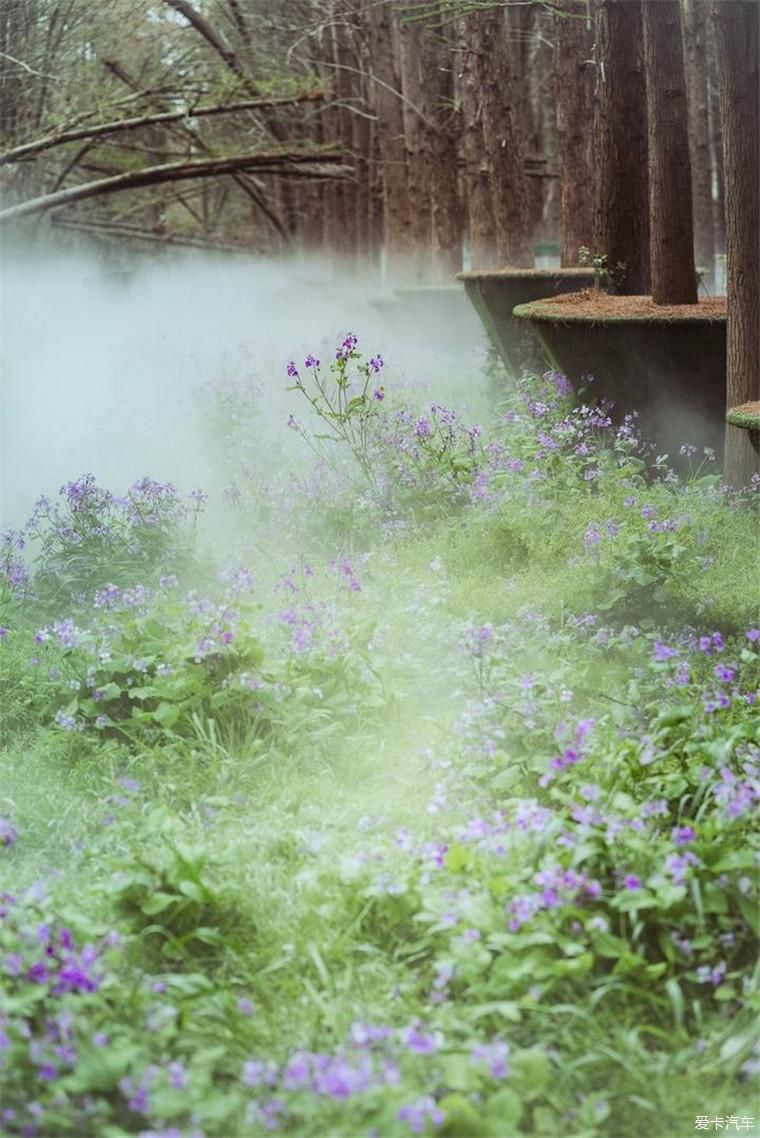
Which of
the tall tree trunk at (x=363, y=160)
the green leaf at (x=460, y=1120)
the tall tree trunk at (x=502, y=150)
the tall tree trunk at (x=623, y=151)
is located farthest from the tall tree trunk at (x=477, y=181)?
the green leaf at (x=460, y=1120)

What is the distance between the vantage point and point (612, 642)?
5691 millimetres

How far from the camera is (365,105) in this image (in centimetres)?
2606

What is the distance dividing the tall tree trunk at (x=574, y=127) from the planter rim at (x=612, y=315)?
4.92 metres

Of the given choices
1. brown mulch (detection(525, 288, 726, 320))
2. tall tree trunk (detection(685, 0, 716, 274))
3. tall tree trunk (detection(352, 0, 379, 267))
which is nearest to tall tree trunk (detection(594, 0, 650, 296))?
brown mulch (detection(525, 288, 726, 320))

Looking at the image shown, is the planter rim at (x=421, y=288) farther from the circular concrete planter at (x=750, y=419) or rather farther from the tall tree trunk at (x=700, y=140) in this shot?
the circular concrete planter at (x=750, y=419)

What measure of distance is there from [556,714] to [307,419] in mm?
6521

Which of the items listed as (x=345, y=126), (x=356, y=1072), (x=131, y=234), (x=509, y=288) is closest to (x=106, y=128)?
(x=509, y=288)

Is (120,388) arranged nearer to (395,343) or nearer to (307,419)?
(307,419)

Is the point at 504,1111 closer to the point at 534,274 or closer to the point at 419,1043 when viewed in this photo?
the point at 419,1043

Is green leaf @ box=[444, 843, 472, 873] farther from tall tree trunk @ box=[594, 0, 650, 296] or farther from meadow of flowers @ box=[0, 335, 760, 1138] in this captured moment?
tall tree trunk @ box=[594, 0, 650, 296]

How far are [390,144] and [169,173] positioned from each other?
3929 millimetres

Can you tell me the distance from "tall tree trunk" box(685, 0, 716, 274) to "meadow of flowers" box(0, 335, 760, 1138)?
14109 mm

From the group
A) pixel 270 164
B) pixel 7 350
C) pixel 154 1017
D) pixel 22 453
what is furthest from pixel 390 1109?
pixel 270 164

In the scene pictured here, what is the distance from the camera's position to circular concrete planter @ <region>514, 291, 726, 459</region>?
852 centimetres
